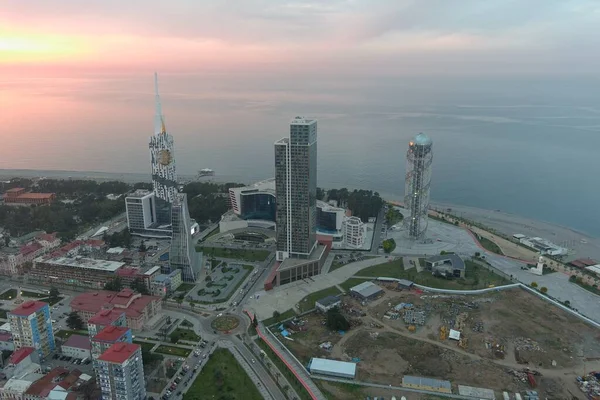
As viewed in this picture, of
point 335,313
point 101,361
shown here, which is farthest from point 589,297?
point 101,361

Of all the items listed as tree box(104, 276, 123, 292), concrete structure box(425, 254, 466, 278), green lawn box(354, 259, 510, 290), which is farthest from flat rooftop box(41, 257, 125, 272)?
concrete structure box(425, 254, 466, 278)

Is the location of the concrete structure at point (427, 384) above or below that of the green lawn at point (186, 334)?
above

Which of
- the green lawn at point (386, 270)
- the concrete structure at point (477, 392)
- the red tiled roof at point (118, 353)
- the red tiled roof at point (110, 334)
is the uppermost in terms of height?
the red tiled roof at point (118, 353)

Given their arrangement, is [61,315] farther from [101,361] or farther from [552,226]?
[552,226]

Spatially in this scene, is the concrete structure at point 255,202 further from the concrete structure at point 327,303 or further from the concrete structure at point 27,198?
the concrete structure at point 27,198

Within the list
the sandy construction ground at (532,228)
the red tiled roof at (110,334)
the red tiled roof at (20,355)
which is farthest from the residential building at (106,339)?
the sandy construction ground at (532,228)

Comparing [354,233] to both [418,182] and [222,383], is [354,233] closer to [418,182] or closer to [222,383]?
[418,182]
